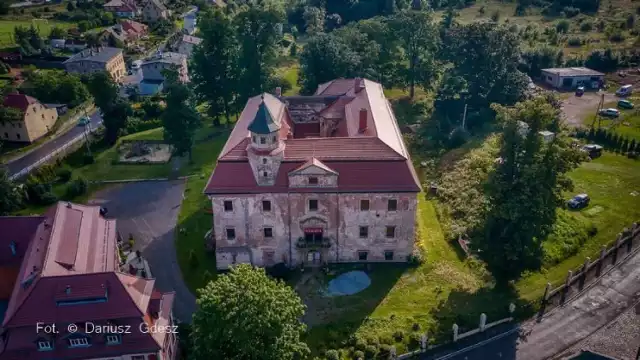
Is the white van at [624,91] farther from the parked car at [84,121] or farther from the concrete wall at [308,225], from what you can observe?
the parked car at [84,121]

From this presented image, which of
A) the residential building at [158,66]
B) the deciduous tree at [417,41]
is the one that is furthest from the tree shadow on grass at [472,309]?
the residential building at [158,66]

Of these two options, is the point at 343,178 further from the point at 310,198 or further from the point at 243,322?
the point at 243,322

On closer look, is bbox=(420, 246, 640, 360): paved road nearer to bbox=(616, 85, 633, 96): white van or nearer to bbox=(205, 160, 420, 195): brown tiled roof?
bbox=(205, 160, 420, 195): brown tiled roof

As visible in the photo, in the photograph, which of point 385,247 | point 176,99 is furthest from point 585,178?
point 176,99

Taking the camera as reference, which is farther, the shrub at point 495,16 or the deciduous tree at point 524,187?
the shrub at point 495,16

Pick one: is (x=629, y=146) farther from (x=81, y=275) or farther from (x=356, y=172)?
(x=81, y=275)

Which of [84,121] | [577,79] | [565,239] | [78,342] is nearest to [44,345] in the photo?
[78,342]
